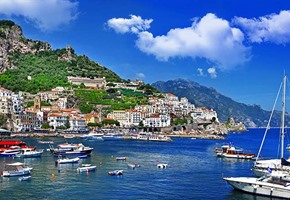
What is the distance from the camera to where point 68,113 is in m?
130

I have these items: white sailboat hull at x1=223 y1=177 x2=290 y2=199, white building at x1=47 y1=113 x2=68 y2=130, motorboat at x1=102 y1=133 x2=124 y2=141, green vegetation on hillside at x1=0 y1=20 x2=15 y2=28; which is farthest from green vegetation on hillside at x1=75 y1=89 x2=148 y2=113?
white sailboat hull at x1=223 y1=177 x2=290 y2=199

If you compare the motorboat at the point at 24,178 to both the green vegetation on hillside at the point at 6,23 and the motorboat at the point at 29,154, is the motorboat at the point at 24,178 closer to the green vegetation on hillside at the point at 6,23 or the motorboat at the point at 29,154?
the motorboat at the point at 29,154

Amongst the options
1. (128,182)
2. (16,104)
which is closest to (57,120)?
(16,104)

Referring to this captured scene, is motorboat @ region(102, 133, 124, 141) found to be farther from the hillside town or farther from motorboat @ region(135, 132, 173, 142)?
the hillside town

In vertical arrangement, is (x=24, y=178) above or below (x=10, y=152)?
below

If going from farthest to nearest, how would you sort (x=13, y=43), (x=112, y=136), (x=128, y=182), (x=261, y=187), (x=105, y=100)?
(x=13, y=43), (x=105, y=100), (x=112, y=136), (x=128, y=182), (x=261, y=187)

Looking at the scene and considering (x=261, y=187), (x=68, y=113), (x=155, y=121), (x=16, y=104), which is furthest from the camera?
(x=155, y=121)

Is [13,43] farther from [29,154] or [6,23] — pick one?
[29,154]

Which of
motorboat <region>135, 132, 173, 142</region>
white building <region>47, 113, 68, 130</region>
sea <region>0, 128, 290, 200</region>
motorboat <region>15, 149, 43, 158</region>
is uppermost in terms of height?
white building <region>47, 113, 68, 130</region>

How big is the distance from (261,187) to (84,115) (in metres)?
108

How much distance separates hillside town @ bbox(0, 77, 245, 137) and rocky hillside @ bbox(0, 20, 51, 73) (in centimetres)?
3567

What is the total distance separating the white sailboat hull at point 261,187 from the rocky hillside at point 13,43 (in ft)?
497

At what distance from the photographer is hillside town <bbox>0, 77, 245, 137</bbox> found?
119562 millimetres

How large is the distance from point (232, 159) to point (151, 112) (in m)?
89.7
